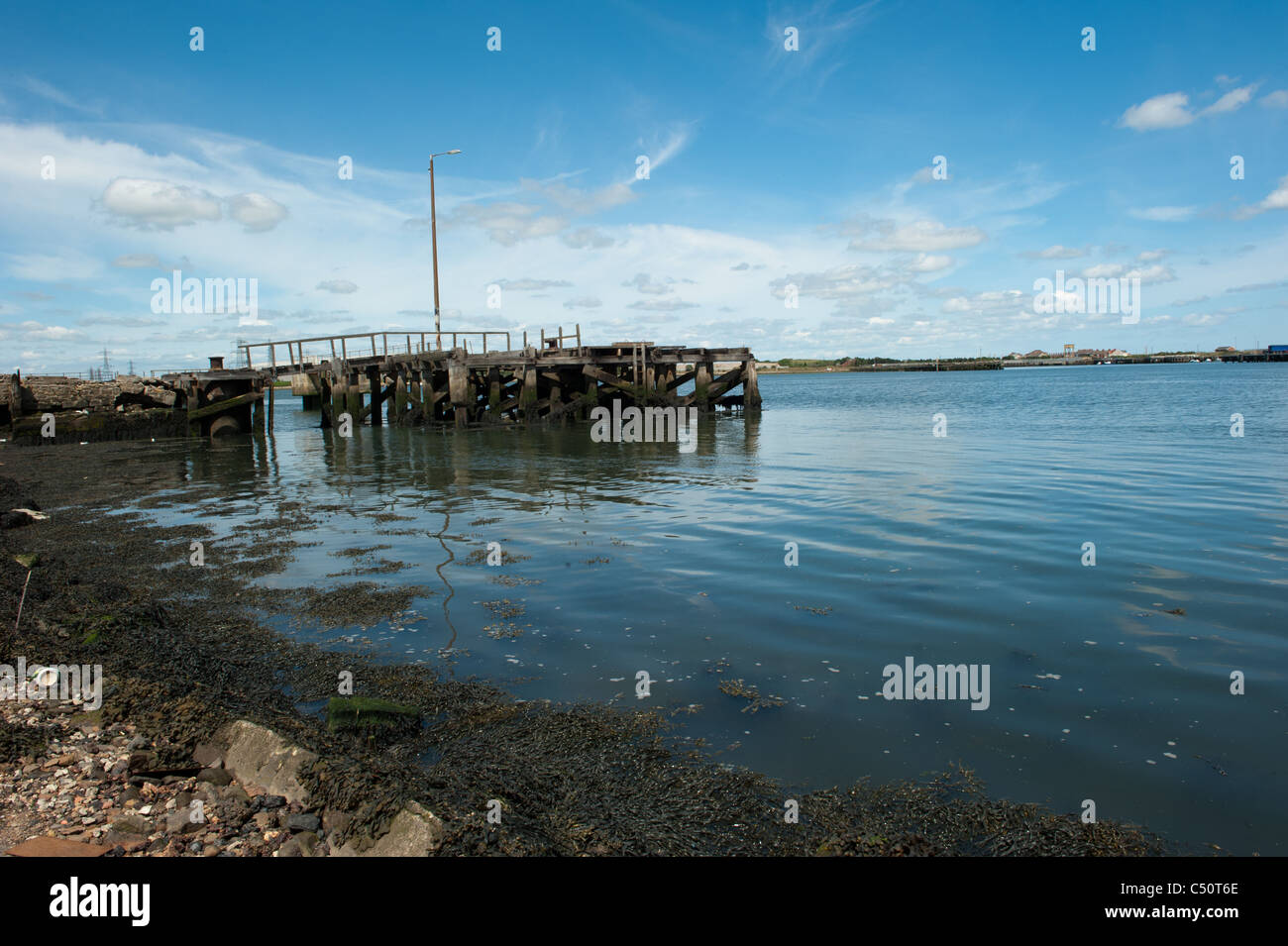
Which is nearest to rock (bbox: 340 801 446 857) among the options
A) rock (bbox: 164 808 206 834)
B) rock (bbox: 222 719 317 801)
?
rock (bbox: 222 719 317 801)

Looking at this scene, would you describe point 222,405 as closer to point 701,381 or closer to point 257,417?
point 257,417

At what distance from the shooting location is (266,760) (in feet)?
→ 14.7

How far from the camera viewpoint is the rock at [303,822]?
3910 mm

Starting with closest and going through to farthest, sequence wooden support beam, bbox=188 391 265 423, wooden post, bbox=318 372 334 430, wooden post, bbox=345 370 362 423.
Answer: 1. wooden support beam, bbox=188 391 265 423
2. wooden post, bbox=345 370 362 423
3. wooden post, bbox=318 372 334 430

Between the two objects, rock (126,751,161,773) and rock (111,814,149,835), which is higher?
rock (126,751,161,773)

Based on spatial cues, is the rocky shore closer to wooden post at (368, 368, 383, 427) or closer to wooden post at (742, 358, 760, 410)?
wooden post at (368, 368, 383, 427)

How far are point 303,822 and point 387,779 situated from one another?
0.46 meters

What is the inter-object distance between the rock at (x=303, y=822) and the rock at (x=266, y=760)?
180 millimetres

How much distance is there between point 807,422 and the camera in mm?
38781

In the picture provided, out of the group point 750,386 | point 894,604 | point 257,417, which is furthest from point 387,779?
point 750,386

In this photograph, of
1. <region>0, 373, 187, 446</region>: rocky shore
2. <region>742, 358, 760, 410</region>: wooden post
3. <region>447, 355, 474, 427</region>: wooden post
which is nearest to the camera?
<region>0, 373, 187, 446</region>: rocky shore

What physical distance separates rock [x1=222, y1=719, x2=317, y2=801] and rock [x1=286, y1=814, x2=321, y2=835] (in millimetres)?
180

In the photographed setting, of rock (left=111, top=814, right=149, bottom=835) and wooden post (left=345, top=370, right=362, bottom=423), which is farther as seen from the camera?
wooden post (left=345, top=370, right=362, bottom=423)

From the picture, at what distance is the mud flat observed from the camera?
3898 millimetres
